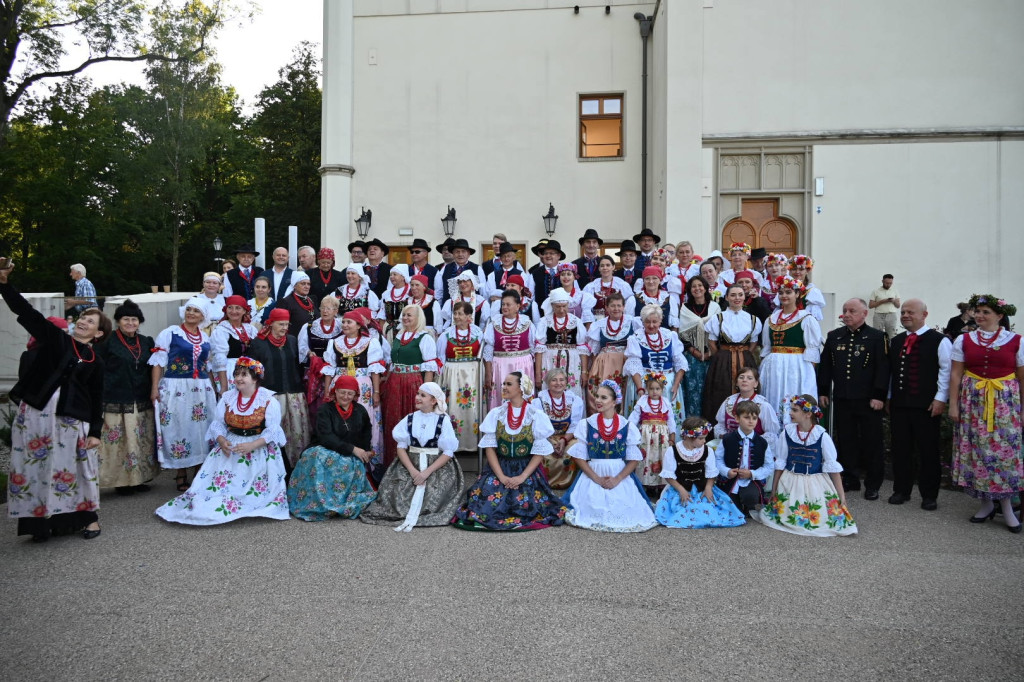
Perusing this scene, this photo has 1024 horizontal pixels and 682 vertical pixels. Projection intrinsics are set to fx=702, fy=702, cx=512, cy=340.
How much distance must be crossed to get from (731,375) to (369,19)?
39.5 ft

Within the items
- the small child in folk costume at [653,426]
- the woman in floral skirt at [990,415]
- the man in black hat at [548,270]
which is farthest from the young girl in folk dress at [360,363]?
the woman in floral skirt at [990,415]

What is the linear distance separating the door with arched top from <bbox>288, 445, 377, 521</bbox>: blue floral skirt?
9.00m

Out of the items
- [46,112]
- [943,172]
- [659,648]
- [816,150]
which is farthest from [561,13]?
[46,112]

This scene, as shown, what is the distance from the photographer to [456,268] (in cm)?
846

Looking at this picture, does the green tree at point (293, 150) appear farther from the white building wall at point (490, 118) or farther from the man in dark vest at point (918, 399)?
the man in dark vest at point (918, 399)

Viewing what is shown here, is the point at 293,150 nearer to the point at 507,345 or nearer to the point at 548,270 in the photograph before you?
the point at 548,270

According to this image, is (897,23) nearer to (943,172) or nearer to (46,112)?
(943,172)

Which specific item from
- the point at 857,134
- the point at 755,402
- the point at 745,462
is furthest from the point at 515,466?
the point at 857,134

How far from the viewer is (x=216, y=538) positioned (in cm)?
488

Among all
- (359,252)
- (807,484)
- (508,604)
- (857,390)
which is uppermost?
(359,252)

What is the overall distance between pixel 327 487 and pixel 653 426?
2.66m

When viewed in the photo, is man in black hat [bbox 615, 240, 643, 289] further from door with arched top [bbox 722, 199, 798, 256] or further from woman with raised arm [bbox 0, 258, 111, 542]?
woman with raised arm [bbox 0, 258, 111, 542]

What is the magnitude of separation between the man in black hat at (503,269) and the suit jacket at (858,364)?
334 cm

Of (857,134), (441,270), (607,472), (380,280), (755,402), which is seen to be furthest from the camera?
(857,134)
